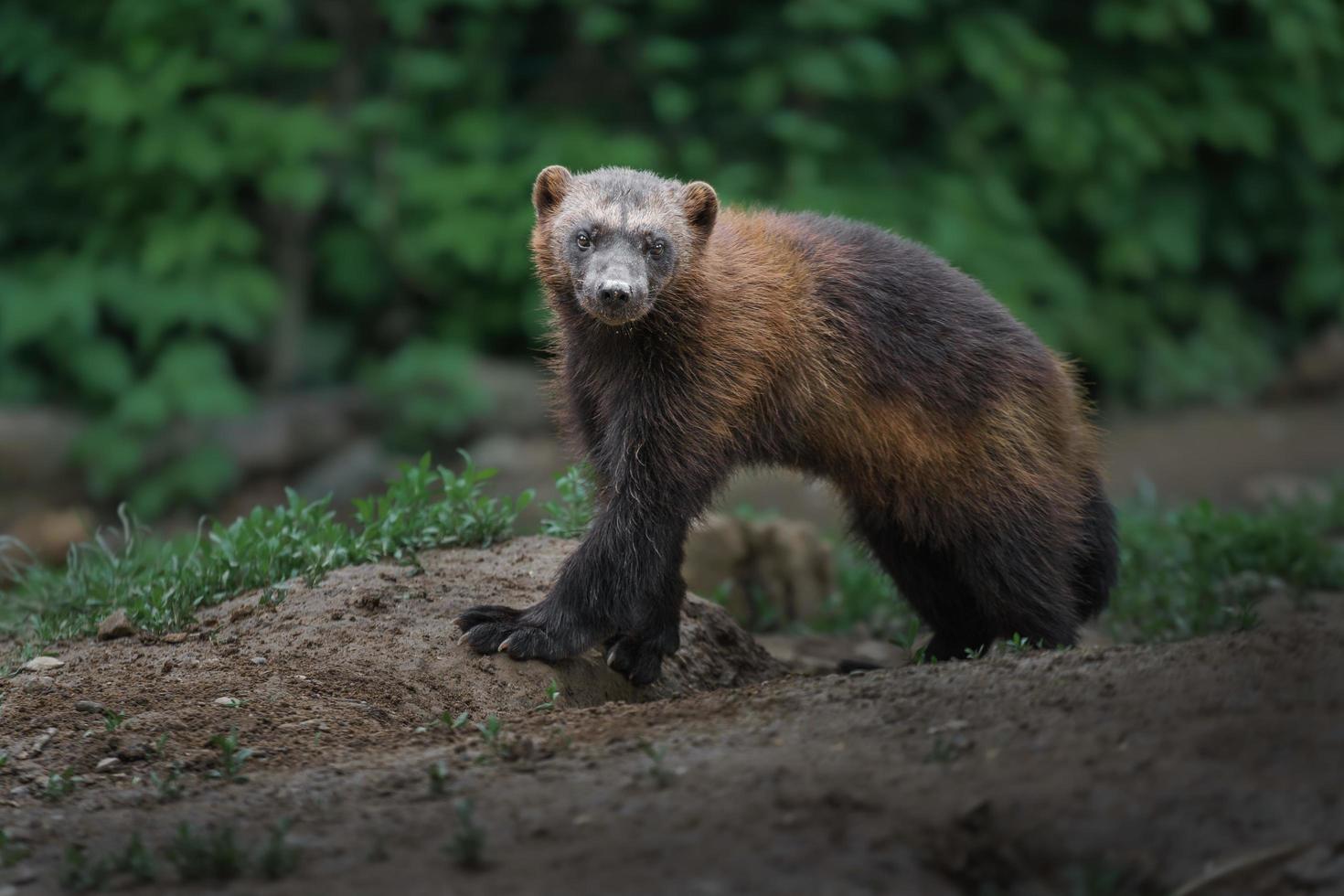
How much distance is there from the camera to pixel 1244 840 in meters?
2.32

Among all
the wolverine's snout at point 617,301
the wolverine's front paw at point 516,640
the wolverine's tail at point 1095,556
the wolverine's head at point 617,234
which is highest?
the wolverine's head at point 617,234

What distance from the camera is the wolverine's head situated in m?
3.82

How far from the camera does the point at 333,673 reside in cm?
376

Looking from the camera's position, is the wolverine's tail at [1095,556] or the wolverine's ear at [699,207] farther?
the wolverine's tail at [1095,556]

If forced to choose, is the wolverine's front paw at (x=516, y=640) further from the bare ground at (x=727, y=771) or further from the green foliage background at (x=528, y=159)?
the green foliage background at (x=528, y=159)

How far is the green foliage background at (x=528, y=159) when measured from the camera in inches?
355

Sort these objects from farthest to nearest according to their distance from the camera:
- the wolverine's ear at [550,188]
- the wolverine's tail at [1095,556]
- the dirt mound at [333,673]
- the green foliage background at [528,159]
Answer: the green foliage background at [528,159] → the wolverine's tail at [1095,556] → the wolverine's ear at [550,188] → the dirt mound at [333,673]

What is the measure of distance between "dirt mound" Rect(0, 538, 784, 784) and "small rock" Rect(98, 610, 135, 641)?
0.03 metres

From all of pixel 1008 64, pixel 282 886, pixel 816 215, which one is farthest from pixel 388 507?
pixel 1008 64

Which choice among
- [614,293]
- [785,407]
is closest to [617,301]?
[614,293]

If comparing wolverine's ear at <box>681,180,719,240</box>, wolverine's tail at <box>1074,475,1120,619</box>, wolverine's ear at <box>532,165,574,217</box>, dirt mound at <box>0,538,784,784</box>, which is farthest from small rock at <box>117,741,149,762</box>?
wolverine's tail at <box>1074,475,1120,619</box>

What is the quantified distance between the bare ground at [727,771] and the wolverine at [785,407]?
44cm

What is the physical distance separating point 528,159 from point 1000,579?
591 cm

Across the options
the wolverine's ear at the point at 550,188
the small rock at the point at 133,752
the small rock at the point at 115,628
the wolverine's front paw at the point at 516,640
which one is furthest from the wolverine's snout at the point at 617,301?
the small rock at the point at 115,628
